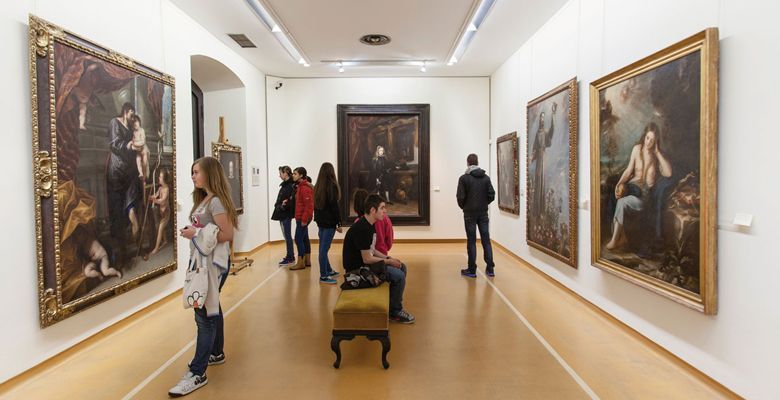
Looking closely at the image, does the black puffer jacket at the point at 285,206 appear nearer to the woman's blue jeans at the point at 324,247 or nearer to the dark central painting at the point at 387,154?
the woman's blue jeans at the point at 324,247

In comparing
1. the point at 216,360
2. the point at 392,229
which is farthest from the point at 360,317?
the point at 392,229

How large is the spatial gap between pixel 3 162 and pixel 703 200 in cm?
588

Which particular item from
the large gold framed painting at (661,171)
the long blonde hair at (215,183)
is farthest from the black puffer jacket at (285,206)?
the large gold framed painting at (661,171)

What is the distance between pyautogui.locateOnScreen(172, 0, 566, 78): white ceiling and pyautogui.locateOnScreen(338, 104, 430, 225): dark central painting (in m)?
1.47

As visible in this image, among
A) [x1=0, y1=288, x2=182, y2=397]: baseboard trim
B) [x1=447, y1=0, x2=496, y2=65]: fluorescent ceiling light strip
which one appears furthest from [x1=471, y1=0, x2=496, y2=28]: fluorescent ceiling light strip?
[x1=0, y1=288, x2=182, y2=397]: baseboard trim

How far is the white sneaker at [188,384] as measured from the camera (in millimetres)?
3457

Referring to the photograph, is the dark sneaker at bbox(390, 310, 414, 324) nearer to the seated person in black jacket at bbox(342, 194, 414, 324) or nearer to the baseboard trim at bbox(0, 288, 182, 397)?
the seated person in black jacket at bbox(342, 194, 414, 324)

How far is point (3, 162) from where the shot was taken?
3.59 m

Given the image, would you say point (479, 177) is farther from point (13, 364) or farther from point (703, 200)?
point (13, 364)

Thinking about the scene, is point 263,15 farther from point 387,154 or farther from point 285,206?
point 387,154

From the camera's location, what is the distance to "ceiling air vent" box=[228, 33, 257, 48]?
7836 mm

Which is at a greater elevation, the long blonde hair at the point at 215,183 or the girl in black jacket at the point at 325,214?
the long blonde hair at the point at 215,183

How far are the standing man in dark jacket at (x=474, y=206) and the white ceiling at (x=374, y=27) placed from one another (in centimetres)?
240

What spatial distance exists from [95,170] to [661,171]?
5809mm
